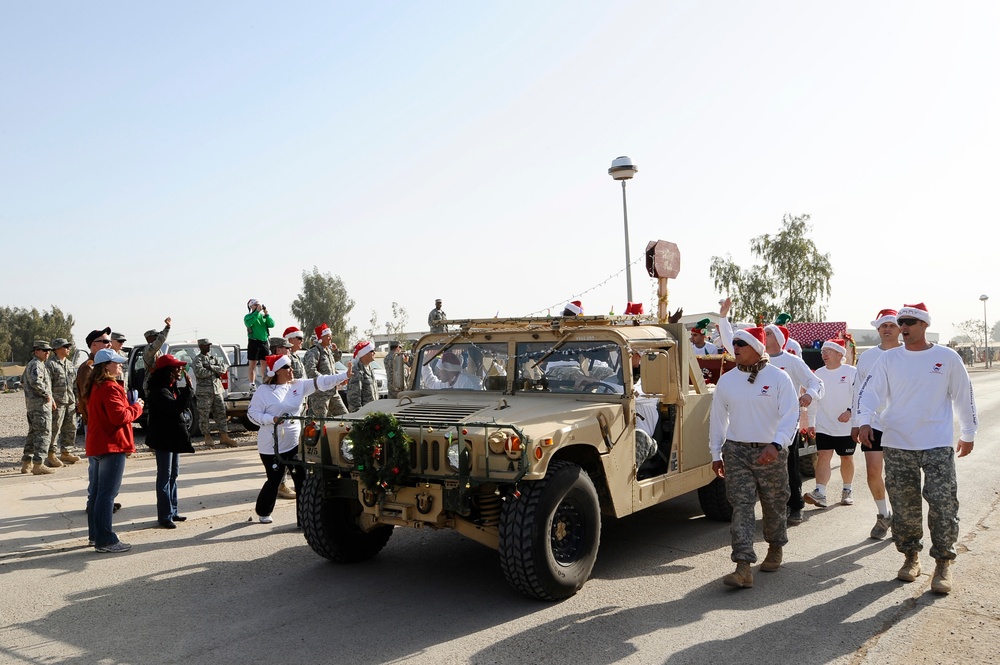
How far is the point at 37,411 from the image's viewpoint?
10625 millimetres

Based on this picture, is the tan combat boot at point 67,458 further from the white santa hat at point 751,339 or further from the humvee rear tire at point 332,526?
the white santa hat at point 751,339

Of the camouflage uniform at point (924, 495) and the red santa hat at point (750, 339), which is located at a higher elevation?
the red santa hat at point (750, 339)

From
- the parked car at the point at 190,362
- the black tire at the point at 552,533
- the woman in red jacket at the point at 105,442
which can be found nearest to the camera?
the black tire at the point at 552,533

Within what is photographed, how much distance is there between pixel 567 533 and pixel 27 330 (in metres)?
82.4

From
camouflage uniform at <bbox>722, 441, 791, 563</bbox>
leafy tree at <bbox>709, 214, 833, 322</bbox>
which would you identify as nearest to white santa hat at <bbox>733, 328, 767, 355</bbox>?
camouflage uniform at <bbox>722, 441, 791, 563</bbox>

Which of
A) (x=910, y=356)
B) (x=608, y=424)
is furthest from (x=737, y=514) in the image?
(x=910, y=356)

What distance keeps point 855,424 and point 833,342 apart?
271 cm

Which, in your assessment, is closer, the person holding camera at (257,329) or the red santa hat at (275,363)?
the red santa hat at (275,363)

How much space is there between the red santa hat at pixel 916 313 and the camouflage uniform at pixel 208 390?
11137 millimetres

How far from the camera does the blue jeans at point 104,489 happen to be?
6840 millimetres

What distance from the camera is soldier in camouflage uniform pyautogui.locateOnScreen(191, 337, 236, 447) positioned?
13.8 m

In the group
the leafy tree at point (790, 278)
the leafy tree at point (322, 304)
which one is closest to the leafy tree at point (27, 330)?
the leafy tree at point (322, 304)

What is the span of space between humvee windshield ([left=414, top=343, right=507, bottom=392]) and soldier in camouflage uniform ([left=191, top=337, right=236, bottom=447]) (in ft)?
25.8

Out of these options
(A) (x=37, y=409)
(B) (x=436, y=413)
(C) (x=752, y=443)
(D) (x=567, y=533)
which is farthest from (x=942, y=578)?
(A) (x=37, y=409)
